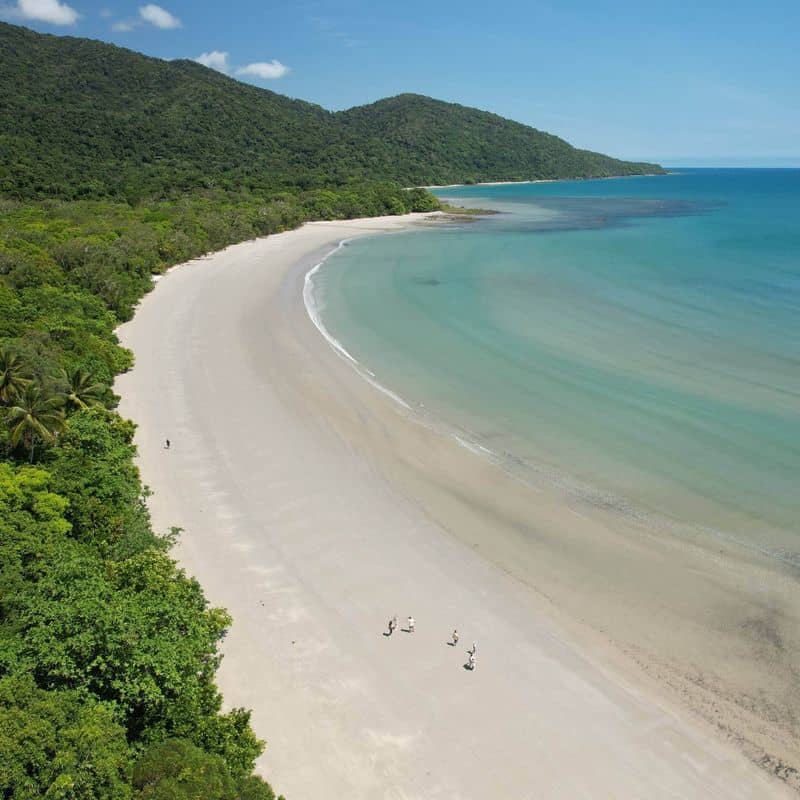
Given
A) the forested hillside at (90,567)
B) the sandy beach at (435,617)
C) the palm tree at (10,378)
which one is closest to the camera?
the forested hillside at (90,567)

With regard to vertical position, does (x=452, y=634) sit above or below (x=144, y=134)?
below

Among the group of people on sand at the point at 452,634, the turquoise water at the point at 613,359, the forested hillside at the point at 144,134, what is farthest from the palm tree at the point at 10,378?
the forested hillside at the point at 144,134

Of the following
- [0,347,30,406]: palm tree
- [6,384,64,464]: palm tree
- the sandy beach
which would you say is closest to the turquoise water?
the sandy beach

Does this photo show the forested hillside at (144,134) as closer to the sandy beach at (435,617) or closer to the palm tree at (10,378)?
the palm tree at (10,378)

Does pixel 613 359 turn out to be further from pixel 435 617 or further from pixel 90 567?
A: pixel 90 567

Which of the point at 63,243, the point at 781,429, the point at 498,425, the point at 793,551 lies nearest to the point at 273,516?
the point at 498,425

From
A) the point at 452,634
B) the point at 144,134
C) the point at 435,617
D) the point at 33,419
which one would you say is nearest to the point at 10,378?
the point at 33,419
